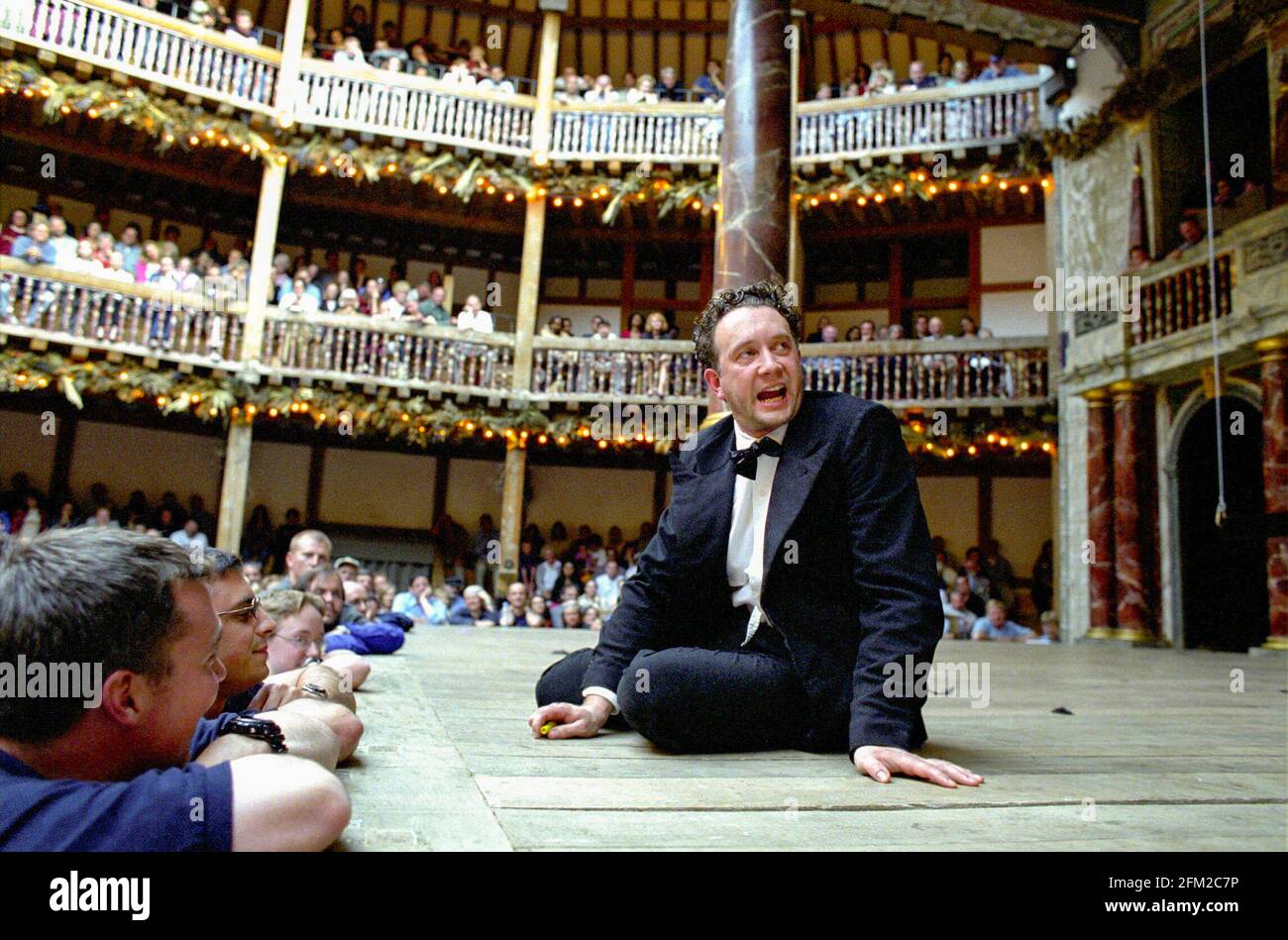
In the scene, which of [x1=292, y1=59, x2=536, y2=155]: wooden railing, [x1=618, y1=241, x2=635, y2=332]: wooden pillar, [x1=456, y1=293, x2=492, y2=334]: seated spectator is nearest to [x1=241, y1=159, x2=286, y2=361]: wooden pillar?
[x1=292, y1=59, x2=536, y2=155]: wooden railing

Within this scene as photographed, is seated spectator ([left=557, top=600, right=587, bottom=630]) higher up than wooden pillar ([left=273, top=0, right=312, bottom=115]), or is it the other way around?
wooden pillar ([left=273, top=0, right=312, bottom=115])

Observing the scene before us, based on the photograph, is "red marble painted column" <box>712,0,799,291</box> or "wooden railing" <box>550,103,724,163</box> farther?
"wooden railing" <box>550,103,724,163</box>

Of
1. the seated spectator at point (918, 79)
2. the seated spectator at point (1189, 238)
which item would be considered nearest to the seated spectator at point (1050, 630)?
the seated spectator at point (1189, 238)

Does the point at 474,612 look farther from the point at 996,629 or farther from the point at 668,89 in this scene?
the point at 668,89

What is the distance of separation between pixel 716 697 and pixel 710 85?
49.8 ft

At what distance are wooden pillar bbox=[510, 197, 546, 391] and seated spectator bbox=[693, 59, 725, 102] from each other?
A: 3.29 meters

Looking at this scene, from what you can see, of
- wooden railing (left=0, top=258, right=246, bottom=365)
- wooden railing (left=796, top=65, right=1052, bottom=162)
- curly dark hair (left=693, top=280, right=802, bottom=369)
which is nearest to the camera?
curly dark hair (left=693, top=280, right=802, bottom=369)

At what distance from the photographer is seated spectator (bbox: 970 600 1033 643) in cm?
1052

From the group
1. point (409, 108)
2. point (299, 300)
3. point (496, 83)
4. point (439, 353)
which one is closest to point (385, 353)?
point (439, 353)

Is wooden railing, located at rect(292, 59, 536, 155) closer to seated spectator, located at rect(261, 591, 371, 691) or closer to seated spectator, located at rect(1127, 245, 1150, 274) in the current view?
seated spectator, located at rect(1127, 245, 1150, 274)

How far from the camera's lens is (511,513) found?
45.1ft

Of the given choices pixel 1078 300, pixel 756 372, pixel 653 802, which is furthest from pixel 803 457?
pixel 1078 300

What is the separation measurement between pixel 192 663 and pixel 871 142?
14.0 metres

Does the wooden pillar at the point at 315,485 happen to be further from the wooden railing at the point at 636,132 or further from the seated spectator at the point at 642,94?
the seated spectator at the point at 642,94
